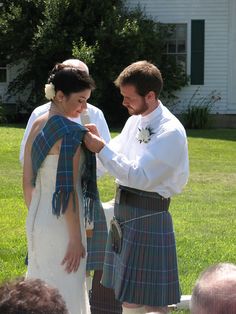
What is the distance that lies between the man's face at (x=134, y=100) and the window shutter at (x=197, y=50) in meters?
19.6

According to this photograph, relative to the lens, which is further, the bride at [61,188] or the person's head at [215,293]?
the bride at [61,188]

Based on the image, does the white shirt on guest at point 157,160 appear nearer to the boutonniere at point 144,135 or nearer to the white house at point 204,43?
the boutonniere at point 144,135

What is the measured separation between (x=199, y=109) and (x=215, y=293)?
19812 mm

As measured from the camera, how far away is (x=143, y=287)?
4371 mm

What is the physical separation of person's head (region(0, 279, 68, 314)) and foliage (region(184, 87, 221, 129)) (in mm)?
19696

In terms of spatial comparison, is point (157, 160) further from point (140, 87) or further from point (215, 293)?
point (215, 293)

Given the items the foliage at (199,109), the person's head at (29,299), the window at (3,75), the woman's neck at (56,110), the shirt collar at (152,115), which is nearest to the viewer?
the person's head at (29,299)

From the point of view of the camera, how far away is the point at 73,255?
4148 mm

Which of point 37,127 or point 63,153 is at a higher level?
point 37,127

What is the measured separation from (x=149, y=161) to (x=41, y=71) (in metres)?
18.9

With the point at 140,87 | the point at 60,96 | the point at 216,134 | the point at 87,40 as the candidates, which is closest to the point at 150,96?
the point at 140,87

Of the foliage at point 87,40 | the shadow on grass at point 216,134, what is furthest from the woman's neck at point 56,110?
the foliage at point 87,40

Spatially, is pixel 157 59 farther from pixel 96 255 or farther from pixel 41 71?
pixel 96 255

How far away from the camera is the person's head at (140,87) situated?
4211mm
